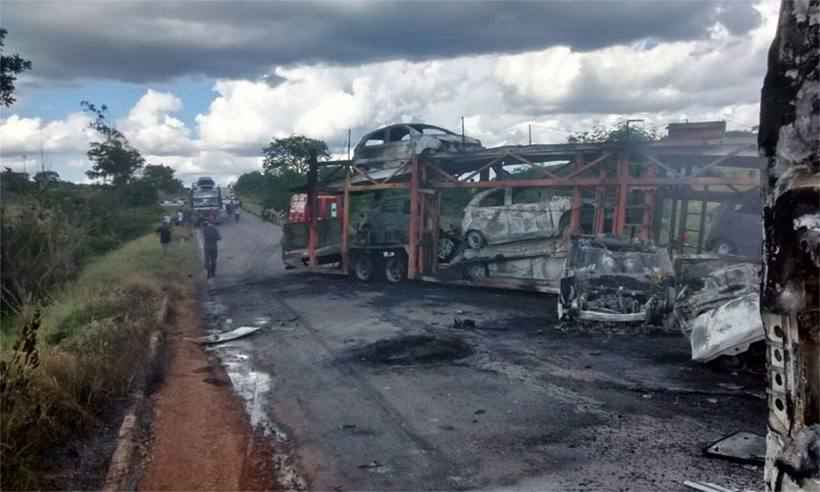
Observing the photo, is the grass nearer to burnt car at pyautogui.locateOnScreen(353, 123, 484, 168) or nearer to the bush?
the bush

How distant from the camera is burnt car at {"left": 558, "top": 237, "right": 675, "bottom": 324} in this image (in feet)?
37.5

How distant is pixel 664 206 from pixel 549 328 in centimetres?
569

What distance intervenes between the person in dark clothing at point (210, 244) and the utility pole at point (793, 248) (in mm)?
18970

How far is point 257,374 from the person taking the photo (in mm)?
9289

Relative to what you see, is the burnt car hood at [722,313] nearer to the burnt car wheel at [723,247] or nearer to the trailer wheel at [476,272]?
the burnt car wheel at [723,247]

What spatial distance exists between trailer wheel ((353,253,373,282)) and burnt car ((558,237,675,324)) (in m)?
7.91

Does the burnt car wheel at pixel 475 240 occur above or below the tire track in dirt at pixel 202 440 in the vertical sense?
above

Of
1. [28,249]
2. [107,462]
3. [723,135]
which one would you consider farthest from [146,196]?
[107,462]

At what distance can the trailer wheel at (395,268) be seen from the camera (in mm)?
18781

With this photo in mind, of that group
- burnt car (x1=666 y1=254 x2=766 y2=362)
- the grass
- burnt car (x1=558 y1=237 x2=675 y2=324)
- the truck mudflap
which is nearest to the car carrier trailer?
burnt car (x1=558 y1=237 x2=675 y2=324)

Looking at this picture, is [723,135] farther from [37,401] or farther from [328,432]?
[37,401]

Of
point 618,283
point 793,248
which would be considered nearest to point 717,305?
point 618,283

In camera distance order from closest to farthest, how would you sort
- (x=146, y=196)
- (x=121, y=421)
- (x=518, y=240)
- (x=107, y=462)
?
(x=107, y=462) < (x=121, y=421) < (x=518, y=240) < (x=146, y=196)

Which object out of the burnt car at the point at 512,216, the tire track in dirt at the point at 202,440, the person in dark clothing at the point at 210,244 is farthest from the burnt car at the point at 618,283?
the person in dark clothing at the point at 210,244
